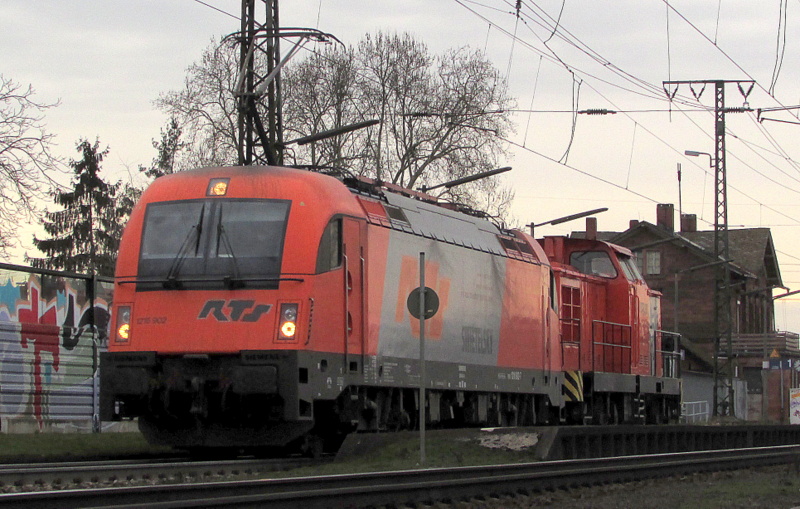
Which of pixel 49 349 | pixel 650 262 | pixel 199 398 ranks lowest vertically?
pixel 199 398

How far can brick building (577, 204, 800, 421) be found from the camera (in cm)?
7094

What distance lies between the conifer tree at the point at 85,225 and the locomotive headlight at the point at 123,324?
3885 centimetres

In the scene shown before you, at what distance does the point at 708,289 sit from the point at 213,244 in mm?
66325

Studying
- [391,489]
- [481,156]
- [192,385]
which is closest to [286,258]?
[192,385]

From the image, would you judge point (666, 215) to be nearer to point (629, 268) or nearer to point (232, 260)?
point (629, 268)

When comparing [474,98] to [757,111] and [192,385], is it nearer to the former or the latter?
[757,111]

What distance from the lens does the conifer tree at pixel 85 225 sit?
53.8 m

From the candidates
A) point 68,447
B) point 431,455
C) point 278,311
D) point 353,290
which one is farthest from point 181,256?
point 431,455

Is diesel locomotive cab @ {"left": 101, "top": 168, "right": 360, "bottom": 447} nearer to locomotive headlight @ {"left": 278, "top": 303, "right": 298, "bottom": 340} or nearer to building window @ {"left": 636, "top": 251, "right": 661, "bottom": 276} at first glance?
locomotive headlight @ {"left": 278, "top": 303, "right": 298, "bottom": 340}

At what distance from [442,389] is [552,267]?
5.87 m

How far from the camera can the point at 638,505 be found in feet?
38.5

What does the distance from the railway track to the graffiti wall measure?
891 cm

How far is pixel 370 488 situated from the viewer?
1039cm

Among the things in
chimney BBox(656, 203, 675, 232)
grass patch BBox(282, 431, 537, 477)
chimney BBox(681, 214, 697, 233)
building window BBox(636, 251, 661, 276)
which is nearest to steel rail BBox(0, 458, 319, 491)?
grass patch BBox(282, 431, 537, 477)
